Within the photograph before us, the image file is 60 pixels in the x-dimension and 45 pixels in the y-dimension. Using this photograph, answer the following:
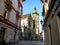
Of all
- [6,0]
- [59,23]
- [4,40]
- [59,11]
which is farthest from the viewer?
[6,0]

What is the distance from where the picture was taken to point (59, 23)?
632cm

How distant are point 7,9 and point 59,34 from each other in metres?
10.9

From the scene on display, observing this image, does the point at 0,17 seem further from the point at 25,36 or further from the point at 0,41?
the point at 25,36

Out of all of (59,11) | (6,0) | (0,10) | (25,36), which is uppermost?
(6,0)

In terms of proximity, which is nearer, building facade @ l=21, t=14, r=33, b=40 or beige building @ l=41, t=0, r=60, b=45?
beige building @ l=41, t=0, r=60, b=45

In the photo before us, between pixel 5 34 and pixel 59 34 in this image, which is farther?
pixel 5 34

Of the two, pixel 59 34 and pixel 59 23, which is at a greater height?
pixel 59 23

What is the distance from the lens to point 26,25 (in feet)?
167

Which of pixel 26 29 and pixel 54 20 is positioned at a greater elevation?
pixel 26 29

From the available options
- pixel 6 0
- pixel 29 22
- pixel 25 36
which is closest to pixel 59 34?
pixel 6 0

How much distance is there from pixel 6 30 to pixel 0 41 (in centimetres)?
218

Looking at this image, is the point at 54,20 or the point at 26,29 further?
the point at 26,29

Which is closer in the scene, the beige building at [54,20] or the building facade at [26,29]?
the beige building at [54,20]

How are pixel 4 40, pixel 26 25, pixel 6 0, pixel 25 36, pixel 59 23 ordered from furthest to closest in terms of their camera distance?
pixel 26 25 < pixel 25 36 < pixel 6 0 < pixel 4 40 < pixel 59 23
